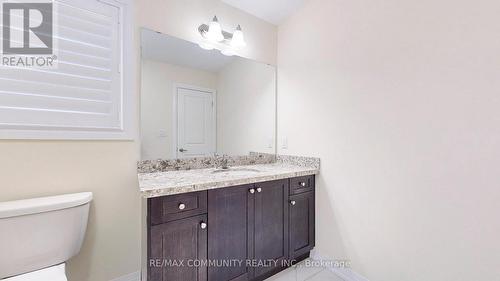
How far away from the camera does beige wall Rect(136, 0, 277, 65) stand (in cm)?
164

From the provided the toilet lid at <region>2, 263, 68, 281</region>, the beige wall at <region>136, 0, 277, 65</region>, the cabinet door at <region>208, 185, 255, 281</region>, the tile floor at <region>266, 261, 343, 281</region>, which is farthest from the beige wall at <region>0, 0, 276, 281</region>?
the tile floor at <region>266, 261, 343, 281</region>

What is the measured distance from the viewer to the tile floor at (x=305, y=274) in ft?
5.65

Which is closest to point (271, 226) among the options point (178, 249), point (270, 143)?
point (178, 249)

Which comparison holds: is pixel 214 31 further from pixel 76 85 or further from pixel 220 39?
pixel 76 85

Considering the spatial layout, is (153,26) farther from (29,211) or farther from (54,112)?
(29,211)

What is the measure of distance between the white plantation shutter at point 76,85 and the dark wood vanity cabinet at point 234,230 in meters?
0.74

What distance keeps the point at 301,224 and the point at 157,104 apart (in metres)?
1.58

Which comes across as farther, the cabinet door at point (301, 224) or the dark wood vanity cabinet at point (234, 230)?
the cabinet door at point (301, 224)

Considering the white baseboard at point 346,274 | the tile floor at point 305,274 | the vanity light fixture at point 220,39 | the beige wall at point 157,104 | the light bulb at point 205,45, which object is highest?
the vanity light fixture at point 220,39

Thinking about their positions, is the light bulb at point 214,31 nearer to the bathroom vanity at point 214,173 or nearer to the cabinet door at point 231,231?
the bathroom vanity at point 214,173

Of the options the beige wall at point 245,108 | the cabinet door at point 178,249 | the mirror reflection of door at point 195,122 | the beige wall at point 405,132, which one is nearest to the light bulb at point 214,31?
the beige wall at point 245,108

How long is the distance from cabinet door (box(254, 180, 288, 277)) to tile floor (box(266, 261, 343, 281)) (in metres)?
0.07

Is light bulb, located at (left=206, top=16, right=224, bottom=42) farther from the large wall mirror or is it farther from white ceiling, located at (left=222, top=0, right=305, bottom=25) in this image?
white ceiling, located at (left=222, top=0, right=305, bottom=25)

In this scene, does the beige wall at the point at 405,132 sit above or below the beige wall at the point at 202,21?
below
